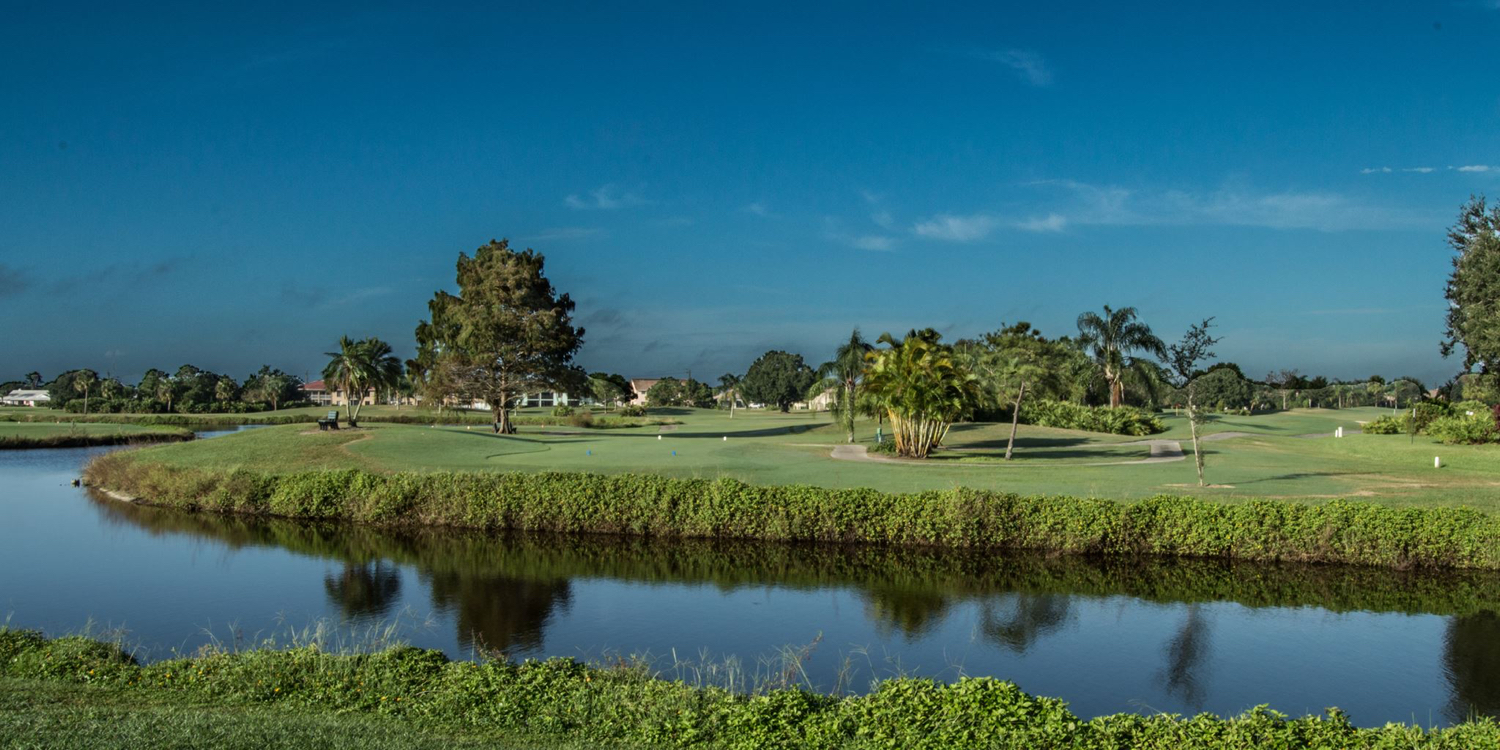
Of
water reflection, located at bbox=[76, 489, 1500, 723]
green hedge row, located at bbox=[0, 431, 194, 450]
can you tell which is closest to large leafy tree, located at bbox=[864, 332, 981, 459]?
water reflection, located at bbox=[76, 489, 1500, 723]

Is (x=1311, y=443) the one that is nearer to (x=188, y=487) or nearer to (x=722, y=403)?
(x=188, y=487)

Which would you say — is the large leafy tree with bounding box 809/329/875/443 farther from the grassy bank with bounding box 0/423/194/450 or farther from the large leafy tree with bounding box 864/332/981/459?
the grassy bank with bounding box 0/423/194/450

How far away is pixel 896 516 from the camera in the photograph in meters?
23.7

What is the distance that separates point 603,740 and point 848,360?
4003 centimetres

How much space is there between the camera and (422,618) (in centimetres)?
1712

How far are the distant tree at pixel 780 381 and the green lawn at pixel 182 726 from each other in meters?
121

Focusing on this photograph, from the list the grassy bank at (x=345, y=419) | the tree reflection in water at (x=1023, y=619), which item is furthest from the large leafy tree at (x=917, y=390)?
the grassy bank at (x=345, y=419)

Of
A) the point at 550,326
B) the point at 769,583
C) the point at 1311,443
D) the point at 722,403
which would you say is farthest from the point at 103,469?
the point at 722,403

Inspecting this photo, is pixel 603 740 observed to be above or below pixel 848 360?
below

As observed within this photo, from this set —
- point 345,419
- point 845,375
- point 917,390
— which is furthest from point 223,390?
point 917,390

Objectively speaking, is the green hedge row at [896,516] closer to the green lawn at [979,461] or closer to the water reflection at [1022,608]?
the water reflection at [1022,608]

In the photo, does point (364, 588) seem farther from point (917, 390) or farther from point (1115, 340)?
point (1115, 340)

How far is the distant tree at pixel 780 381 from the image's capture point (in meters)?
134

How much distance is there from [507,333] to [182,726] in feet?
168
